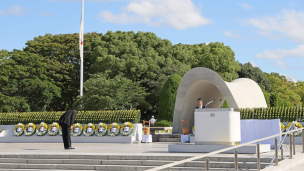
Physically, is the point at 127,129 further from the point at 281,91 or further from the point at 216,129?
the point at 281,91

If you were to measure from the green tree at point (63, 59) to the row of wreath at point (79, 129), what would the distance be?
71.3ft

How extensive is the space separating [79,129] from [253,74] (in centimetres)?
4236

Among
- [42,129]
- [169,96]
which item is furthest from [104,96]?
[42,129]

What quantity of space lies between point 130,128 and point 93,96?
500 inches

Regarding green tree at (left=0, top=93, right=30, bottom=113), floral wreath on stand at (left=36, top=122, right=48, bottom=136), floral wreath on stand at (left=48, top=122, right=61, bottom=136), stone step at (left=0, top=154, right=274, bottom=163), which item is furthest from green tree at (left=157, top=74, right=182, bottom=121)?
green tree at (left=0, top=93, right=30, bottom=113)

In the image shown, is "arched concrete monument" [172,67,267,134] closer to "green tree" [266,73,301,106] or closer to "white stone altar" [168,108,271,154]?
"white stone altar" [168,108,271,154]

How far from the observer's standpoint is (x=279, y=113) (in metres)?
19.2

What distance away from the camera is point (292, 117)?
18859mm

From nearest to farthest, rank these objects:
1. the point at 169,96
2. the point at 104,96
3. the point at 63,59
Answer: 1. the point at 169,96
2. the point at 104,96
3. the point at 63,59

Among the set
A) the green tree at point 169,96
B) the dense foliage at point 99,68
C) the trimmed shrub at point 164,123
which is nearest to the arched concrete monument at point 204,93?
the green tree at point 169,96

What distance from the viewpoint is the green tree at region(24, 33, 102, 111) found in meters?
45.7

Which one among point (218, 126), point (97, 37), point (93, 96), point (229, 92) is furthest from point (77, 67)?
point (218, 126)

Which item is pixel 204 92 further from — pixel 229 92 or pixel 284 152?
pixel 284 152

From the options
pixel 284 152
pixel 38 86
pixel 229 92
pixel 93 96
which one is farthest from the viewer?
pixel 38 86
